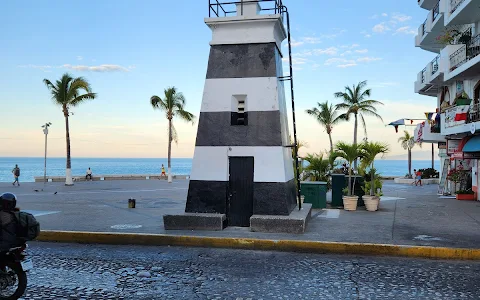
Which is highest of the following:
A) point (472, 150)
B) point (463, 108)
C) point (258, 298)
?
point (463, 108)

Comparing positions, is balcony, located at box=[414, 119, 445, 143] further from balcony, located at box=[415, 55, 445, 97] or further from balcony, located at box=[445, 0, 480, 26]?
balcony, located at box=[445, 0, 480, 26]

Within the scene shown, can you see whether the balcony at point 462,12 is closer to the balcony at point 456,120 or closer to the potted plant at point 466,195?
the balcony at point 456,120

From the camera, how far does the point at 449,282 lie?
300 inches

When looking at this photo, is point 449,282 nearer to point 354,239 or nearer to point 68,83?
point 354,239

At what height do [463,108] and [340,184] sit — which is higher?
[463,108]

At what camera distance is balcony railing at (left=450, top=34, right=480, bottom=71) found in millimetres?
21947

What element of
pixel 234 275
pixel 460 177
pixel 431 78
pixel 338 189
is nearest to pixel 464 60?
pixel 431 78

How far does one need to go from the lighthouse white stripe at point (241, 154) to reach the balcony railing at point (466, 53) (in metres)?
14.0

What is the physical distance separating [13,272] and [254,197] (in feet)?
22.7

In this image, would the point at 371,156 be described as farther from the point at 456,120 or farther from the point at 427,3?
the point at 427,3

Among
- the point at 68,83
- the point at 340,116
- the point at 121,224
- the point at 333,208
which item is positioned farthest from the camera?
the point at 340,116

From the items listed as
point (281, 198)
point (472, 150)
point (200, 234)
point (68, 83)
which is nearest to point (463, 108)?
point (472, 150)

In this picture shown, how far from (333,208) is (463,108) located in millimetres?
9426

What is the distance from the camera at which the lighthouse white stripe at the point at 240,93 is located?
40.5 feet
